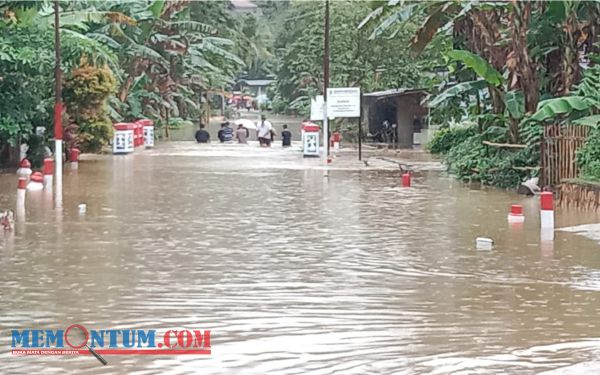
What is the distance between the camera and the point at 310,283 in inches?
430

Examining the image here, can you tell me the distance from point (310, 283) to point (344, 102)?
65.8 ft

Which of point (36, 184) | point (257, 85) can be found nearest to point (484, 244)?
point (36, 184)

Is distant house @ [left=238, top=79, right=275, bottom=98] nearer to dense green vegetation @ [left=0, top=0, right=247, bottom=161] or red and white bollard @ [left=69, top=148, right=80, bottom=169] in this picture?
dense green vegetation @ [left=0, top=0, right=247, bottom=161]

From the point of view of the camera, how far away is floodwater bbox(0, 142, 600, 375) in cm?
775

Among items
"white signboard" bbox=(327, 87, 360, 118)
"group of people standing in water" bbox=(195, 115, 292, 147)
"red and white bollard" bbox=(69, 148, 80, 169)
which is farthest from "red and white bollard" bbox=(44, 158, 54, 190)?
"group of people standing in water" bbox=(195, 115, 292, 147)

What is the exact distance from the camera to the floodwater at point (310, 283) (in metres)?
7.75

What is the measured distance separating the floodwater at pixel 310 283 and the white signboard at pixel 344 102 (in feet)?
33.0

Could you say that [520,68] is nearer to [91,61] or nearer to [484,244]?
[484,244]

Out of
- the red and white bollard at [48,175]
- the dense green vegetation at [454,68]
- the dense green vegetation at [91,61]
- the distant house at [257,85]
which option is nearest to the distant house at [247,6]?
the distant house at [257,85]

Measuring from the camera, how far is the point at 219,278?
1123 cm

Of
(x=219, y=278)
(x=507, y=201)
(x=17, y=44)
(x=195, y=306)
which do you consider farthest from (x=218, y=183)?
(x=195, y=306)

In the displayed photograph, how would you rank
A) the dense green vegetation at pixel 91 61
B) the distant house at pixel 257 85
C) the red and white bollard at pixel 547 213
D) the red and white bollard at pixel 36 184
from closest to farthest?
the red and white bollard at pixel 547 213, the red and white bollard at pixel 36 184, the dense green vegetation at pixel 91 61, the distant house at pixel 257 85

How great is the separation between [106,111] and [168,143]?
45.9 ft

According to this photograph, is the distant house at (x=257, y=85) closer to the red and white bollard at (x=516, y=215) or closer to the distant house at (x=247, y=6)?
the distant house at (x=247, y=6)
